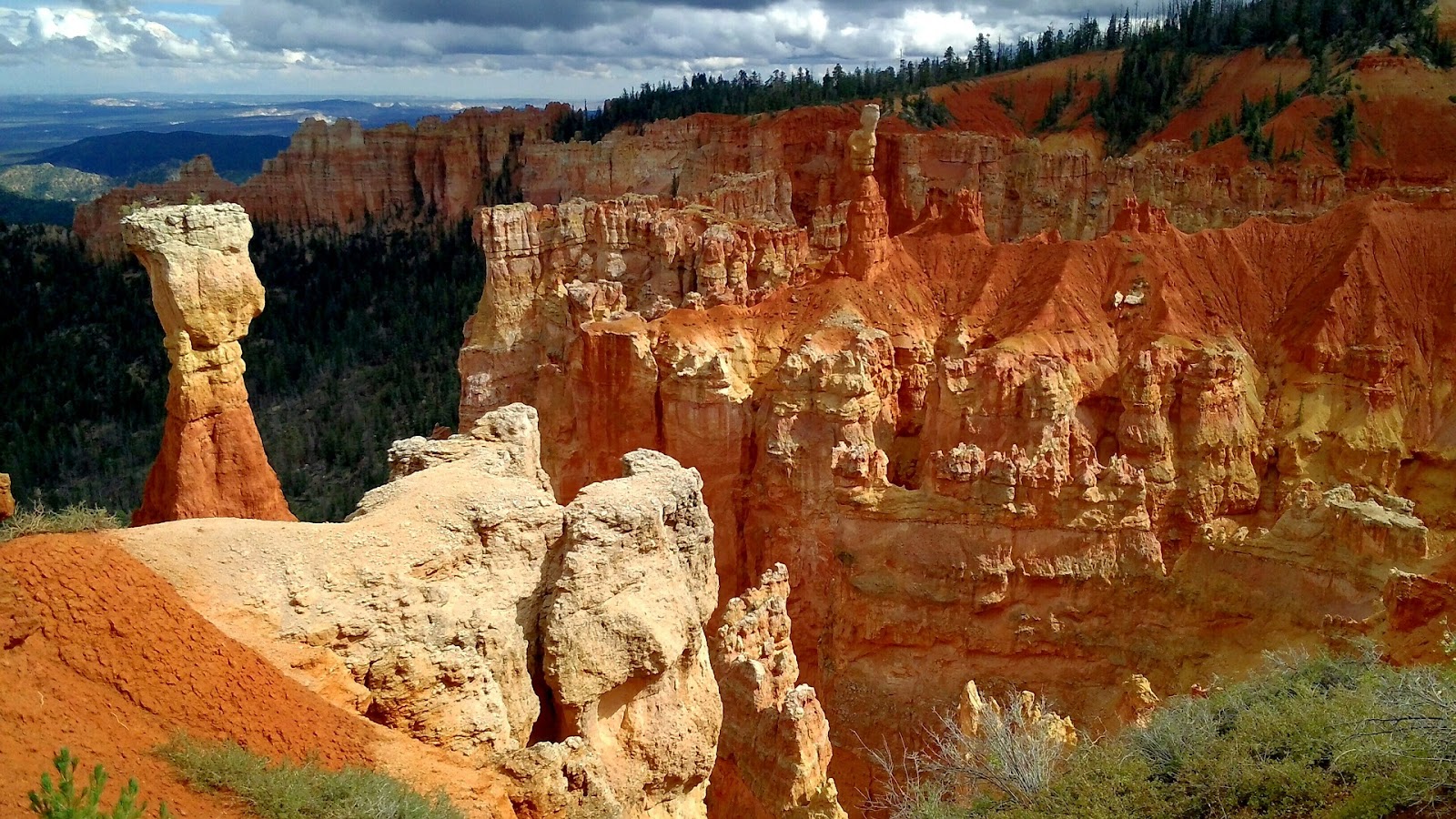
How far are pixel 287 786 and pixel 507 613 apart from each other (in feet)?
11.3

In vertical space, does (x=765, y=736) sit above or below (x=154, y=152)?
below

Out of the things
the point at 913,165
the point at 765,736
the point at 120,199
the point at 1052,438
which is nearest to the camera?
the point at 765,736

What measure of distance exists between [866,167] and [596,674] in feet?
84.2

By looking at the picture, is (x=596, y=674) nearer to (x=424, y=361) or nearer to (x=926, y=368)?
(x=926, y=368)

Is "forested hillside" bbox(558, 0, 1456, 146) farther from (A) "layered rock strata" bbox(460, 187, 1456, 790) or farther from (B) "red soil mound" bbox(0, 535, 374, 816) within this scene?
(B) "red soil mound" bbox(0, 535, 374, 816)

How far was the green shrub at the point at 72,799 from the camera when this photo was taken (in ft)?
21.4

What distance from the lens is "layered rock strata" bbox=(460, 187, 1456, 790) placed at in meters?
24.5

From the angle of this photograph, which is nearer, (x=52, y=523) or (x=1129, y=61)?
(x=52, y=523)

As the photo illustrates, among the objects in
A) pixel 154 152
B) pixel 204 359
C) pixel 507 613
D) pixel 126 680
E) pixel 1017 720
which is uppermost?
pixel 154 152

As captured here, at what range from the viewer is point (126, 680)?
28.7 feet

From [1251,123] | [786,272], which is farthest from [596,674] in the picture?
[1251,123]

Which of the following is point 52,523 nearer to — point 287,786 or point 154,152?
point 287,786

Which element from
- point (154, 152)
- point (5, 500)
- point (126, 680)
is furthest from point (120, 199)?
point (154, 152)

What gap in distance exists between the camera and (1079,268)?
31781 mm
